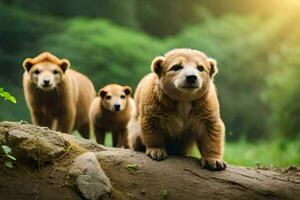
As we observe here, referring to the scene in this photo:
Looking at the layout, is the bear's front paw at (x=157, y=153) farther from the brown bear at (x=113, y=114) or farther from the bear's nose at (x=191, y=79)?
the brown bear at (x=113, y=114)

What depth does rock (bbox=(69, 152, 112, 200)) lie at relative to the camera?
6656 mm

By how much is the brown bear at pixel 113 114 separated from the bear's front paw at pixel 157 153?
2.99m

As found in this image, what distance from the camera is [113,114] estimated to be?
432 inches

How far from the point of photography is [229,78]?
20344 millimetres

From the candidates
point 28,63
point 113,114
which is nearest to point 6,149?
point 28,63

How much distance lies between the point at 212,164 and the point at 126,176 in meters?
0.98

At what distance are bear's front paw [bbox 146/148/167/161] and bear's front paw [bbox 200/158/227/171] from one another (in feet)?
1.39

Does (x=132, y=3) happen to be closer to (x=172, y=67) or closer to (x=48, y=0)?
(x=48, y=0)

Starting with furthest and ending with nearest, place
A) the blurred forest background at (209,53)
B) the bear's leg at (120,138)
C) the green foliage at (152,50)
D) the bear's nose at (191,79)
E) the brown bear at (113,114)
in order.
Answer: the green foliage at (152,50), the blurred forest background at (209,53), the brown bear at (113,114), the bear's leg at (120,138), the bear's nose at (191,79)

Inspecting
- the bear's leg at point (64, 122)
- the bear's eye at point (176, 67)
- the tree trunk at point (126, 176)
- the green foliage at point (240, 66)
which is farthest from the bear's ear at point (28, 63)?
the green foliage at point (240, 66)

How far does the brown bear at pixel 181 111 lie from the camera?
24.3 ft

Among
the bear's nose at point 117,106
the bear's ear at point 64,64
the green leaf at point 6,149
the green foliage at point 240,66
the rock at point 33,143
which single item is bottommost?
the green leaf at point 6,149

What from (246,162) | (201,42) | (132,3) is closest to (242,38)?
(201,42)

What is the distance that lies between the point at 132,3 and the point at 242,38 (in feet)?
15.3
